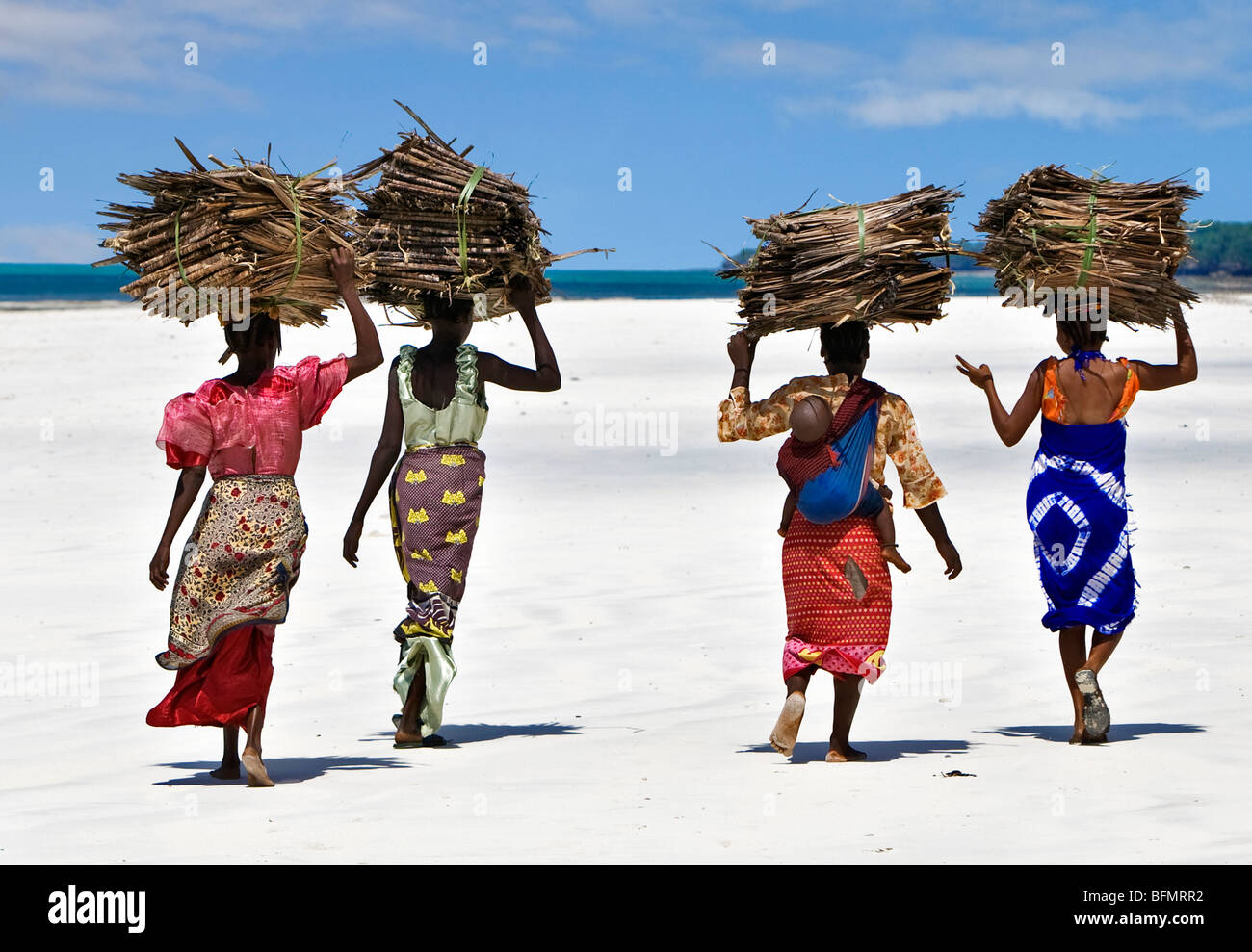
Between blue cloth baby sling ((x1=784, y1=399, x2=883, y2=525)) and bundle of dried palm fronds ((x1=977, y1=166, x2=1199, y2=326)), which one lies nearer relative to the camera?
blue cloth baby sling ((x1=784, y1=399, x2=883, y2=525))

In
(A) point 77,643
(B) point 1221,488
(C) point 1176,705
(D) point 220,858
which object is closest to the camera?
(D) point 220,858

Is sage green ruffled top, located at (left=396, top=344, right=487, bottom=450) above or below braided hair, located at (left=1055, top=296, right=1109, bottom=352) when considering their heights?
below

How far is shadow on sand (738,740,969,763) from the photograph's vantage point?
629cm

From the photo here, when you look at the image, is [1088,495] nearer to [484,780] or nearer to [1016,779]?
[1016,779]

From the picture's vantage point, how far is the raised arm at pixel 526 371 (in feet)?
22.1

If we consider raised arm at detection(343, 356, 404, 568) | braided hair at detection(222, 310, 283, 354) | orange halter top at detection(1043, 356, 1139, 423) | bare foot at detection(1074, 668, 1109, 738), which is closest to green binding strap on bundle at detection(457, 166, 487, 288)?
raised arm at detection(343, 356, 404, 568)

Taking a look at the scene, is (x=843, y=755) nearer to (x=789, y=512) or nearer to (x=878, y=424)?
(x=789, y=512)

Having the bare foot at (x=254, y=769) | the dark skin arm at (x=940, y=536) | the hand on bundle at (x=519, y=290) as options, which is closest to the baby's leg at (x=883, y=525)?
the dark skin arm at (x=940, y=536)

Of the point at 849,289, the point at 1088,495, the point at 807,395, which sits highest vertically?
the point at 849,289

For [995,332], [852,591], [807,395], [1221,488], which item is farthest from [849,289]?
[995,332]

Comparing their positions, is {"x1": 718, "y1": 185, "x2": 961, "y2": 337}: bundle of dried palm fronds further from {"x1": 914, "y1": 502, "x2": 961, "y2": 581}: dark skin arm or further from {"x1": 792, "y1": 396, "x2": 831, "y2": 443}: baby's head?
{"x1": 914, "y1": 502, "x2": 961, "y2": 581}: dark skin arm

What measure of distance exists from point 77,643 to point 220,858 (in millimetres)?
4032

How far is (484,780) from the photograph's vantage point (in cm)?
590

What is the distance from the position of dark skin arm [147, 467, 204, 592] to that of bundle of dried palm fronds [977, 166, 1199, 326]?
127 inches
